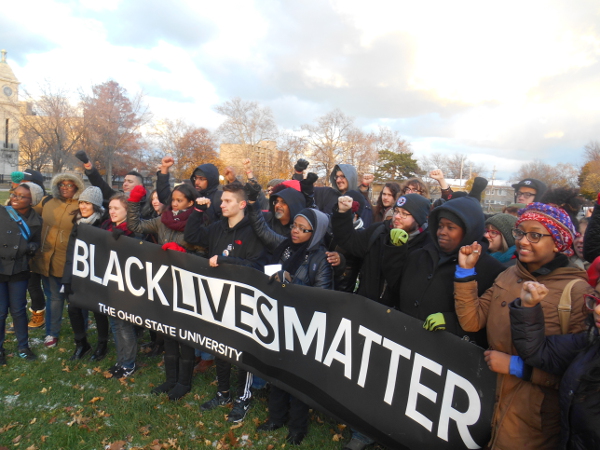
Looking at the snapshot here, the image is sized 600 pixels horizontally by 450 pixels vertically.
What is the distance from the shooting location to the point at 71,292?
→ 16.8 ft

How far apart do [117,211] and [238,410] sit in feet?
9.49

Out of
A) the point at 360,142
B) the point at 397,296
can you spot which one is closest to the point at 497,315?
the point at 397,296

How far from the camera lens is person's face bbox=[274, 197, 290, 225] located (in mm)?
4684

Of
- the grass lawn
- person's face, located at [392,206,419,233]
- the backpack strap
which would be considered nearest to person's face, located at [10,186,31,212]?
the grass lawn

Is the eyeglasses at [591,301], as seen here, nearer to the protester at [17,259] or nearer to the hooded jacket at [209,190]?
the hooded jacket at [209,190]

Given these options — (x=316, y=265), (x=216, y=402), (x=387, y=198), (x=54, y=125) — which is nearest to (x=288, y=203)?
(x=316, y=265)

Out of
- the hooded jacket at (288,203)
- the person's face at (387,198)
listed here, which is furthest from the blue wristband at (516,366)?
the person's face at (387,198)

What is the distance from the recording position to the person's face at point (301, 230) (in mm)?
3785

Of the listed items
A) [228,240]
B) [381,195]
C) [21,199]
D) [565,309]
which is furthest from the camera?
[381,195]

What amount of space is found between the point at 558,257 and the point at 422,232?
3.84 feet

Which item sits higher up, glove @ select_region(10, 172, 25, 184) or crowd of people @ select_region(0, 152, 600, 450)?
glove @ select_region(10, 172, 25, 184)

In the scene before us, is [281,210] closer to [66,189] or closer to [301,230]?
[301,230]

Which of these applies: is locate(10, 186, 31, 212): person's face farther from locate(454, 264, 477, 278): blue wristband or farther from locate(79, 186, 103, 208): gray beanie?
locate(454, 264, 477, 278): blue wristband

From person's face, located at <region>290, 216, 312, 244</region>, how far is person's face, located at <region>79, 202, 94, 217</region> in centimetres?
311
